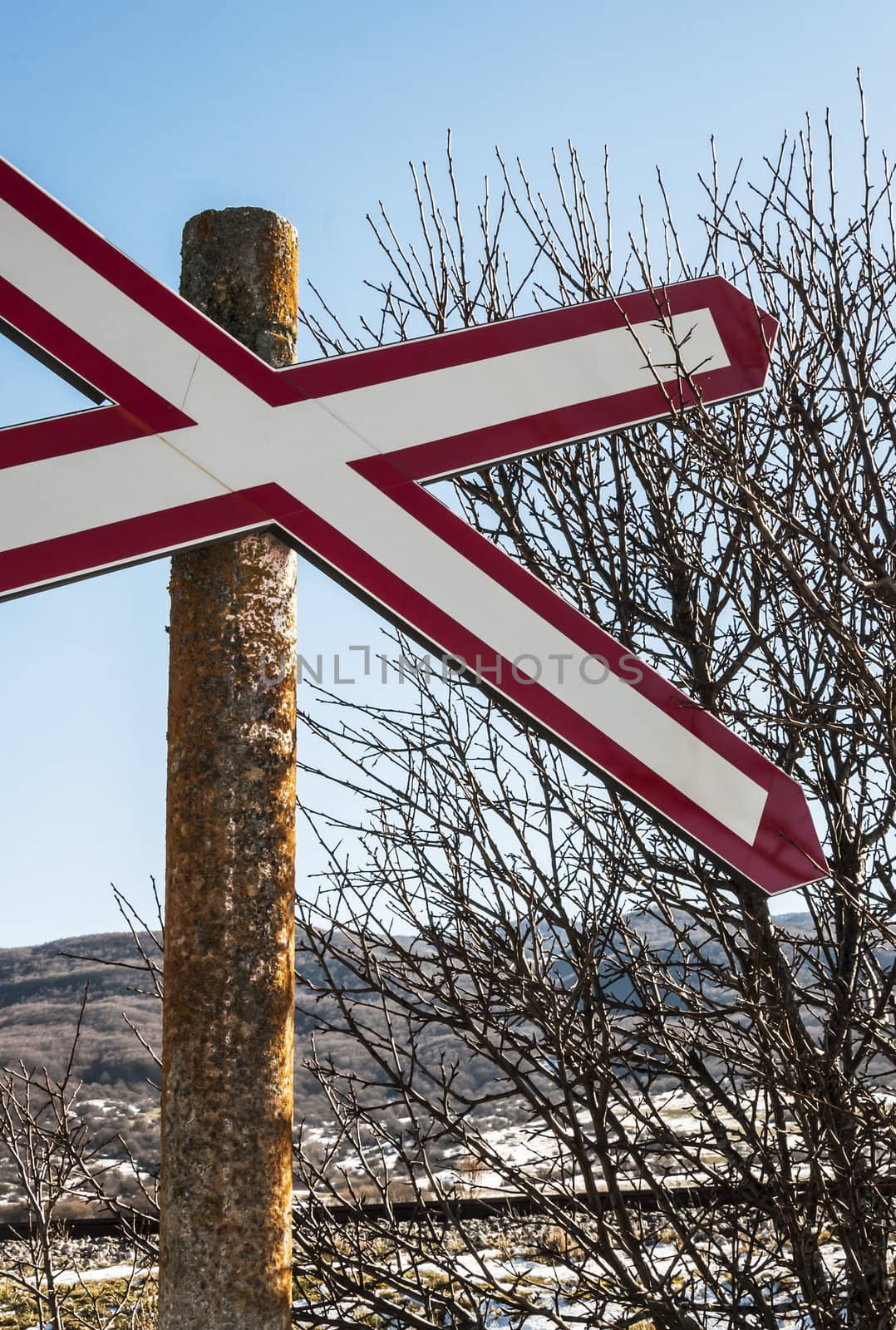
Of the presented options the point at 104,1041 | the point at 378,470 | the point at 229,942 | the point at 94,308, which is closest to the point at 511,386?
the point at 378,470

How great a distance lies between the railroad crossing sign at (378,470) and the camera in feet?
4.15

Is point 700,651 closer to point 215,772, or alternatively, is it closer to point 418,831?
point 418,831

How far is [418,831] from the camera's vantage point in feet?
10.6

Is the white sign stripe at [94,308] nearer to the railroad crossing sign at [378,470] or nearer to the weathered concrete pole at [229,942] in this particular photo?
the railroad crossing sign at [378,470]

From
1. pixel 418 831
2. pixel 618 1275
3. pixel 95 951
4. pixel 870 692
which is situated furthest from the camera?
pixel 95 951

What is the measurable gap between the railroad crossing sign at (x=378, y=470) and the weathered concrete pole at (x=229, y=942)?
9cm

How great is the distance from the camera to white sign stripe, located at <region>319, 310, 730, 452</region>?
143 centimetres

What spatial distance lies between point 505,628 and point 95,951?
32426mm

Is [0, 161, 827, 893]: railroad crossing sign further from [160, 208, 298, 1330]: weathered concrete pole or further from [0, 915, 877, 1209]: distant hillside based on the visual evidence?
[0, 915, 877, 1209]: distant hillside

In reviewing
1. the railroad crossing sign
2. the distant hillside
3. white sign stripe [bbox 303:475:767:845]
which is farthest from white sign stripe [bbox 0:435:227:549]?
the distant hillside

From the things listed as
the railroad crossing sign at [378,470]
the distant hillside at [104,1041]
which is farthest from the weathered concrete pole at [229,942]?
the distant hillside at [104,1041]

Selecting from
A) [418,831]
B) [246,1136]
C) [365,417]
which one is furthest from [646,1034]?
[365,417]

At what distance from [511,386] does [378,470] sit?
25 centimetres

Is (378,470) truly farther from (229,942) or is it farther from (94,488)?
(229,942)
